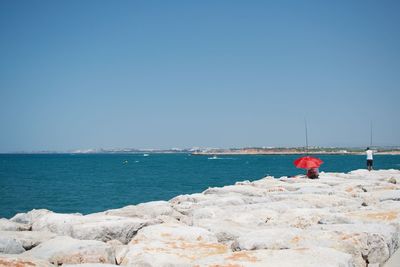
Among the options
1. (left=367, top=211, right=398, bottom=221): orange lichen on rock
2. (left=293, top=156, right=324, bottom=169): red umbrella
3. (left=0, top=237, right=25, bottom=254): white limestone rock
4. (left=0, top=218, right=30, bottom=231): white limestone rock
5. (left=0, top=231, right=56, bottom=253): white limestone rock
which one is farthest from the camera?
(left=293, top=156, right=324, bottom=169): red umbrella

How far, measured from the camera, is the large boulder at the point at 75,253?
14.5ft

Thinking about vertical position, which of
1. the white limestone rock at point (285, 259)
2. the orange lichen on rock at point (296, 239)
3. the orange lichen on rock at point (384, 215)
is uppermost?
the white limestone rock at point (285, 259)

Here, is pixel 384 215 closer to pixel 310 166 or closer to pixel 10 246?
pixel 10 246

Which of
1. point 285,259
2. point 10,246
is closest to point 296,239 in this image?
Answer: point 285,259

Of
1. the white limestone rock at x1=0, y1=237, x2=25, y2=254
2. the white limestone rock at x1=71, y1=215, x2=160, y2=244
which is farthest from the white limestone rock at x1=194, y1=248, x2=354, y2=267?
the white limestone rock at x1=0, y1=237, x2=25, y2=254

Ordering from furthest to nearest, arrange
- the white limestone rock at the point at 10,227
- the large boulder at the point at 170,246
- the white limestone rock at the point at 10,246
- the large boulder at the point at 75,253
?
the white limestone rock at the point at 10,227 < the white limestone rock at the point at 10,246 < the large boulder at the point at 75,253 < the large boulder at the point at 170,246

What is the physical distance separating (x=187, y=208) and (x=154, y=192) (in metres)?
18.8

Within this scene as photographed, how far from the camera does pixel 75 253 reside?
4438 mm

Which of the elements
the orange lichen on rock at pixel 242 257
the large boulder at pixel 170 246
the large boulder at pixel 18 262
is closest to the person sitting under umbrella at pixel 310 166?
the large boulder at pixel 170 246

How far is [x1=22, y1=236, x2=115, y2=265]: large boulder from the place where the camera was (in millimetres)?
4406

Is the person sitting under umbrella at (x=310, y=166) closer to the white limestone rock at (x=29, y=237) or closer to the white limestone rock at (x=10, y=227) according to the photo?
the white limestone rock at (x=10, y=227)

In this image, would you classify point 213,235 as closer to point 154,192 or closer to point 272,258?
point 272,258

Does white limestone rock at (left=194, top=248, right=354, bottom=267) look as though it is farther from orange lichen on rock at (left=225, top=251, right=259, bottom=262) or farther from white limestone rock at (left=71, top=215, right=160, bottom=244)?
white limestone rock at (left=71, top=215, right=160, bottom=244)

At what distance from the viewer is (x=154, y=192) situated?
2731cm
